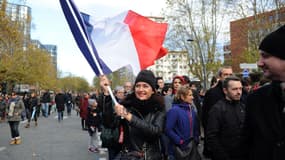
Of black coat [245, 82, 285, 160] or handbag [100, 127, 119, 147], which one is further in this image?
handbag [100, 127, 119, 147]

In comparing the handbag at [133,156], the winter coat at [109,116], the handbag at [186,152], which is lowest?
the handbag at [186,152]

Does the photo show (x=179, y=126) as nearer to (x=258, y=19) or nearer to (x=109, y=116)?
(x=109, y=116)

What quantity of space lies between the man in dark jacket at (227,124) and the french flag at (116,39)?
106 cm

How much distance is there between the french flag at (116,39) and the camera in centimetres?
360

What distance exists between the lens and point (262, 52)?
7.26 feet

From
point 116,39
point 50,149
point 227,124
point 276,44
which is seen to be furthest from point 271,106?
point 50,149

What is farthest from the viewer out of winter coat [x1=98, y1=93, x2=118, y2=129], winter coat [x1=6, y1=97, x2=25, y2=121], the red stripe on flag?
winter coat [x1=6, y1=97, x2=25, y2=121]

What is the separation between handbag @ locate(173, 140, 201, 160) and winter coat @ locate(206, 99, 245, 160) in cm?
79

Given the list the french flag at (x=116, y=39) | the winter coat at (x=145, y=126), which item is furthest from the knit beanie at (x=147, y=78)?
the french flag at (x=116, y=39)

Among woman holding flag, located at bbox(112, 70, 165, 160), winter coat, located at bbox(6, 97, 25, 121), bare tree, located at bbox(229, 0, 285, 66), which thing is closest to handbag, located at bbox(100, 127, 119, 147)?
woman holding flag, located at bbox(112, 70, 165, 160)

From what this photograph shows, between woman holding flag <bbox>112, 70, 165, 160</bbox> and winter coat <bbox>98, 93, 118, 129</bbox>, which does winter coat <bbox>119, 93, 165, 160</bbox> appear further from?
winter coat <bbox>98, 93, 118, 129</bbox>

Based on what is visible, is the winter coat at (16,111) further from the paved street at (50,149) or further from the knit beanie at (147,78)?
the knit beanie at (147,78)

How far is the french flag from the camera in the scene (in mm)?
3596

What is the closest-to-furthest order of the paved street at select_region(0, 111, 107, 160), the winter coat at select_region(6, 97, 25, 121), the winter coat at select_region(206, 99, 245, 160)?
the winter coat at select_region(206, 99, 245, 160), the paved street at select_region(0, 111, 107, 160), the winter coat at select_region(6, 97, 25, 121)
